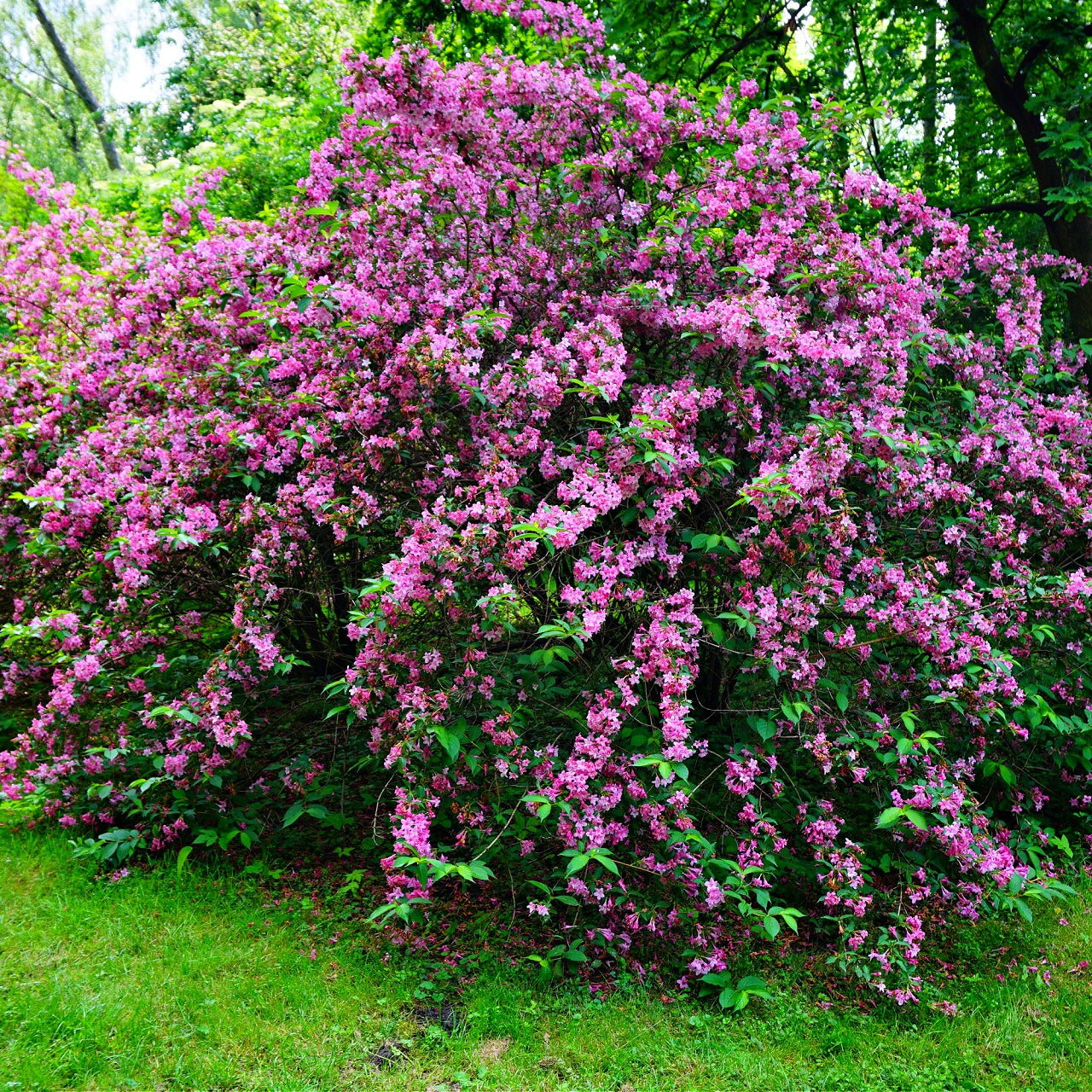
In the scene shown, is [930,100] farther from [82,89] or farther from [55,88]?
[55,88]

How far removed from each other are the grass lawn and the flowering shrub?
277 mm

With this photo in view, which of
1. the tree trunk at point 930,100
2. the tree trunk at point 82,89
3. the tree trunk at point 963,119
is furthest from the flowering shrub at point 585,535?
the tree trunk at point 82,89

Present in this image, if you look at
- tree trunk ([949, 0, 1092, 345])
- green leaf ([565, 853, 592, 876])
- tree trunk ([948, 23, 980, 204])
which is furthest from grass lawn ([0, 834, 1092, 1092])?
tree trunk ([948, 23, 980, 204])

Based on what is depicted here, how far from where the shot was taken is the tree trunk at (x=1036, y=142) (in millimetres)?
7047

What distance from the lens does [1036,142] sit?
23.8 ft

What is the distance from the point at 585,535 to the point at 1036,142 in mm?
5931

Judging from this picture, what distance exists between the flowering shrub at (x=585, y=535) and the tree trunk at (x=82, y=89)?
24.9 meters

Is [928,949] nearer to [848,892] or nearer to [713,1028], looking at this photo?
[848,892]

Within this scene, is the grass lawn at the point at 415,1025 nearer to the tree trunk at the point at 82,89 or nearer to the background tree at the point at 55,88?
the tree trunk at the point at 82,89

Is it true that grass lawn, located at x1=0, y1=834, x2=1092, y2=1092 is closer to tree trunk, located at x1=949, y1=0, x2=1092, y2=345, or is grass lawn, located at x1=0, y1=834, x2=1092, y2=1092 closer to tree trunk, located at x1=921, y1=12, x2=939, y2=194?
tree trunk, located at x1=949, y1=0, x2=1092, y2=345

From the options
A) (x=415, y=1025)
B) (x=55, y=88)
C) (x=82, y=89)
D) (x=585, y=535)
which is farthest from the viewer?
(x=55, y=88)

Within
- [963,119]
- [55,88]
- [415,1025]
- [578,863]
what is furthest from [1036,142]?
[55,88]

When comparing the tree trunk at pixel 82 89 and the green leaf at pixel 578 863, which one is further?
the tree trunk at pixel 82 89

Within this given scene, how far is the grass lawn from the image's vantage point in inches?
131
